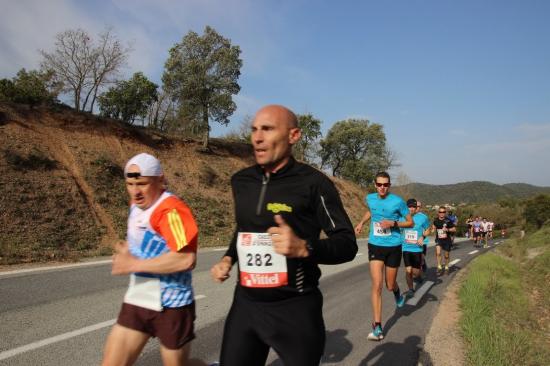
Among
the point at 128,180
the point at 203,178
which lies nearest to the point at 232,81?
the point at 203,178

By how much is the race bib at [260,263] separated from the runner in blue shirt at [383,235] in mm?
3601

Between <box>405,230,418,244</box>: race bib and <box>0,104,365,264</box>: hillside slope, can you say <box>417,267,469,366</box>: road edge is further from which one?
<box>0,104,365,264</box>: hillside slope

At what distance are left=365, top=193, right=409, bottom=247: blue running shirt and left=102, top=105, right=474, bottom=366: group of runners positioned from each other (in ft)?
13.1

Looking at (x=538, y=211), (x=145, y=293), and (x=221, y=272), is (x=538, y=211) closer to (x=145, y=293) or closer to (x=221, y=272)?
(x=221, y=272)

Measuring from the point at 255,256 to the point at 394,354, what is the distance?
11.3 feet

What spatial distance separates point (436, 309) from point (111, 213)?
54.8ft

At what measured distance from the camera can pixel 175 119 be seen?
3647 centimetres

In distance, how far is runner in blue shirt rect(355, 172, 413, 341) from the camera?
6.01 metres

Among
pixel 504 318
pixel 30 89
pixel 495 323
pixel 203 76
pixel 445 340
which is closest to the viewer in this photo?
pixel 445 340

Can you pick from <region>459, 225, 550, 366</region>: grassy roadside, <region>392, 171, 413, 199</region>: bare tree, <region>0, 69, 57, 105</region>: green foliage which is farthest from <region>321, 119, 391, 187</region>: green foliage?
<region>459, 225, 550, 366</region>: grassy roadside

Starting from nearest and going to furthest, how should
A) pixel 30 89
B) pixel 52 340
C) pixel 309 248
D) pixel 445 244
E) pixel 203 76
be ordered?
1. pixel 309 248
2. pixel 52 340
3. pixel 445 244
4. pixel 30 89
5. pixel 203 76

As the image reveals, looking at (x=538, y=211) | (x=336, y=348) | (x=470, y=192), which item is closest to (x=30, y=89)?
(x=336, y=348)

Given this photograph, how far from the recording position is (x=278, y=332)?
2471 millimetres

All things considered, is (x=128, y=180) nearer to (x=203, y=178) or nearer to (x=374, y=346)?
(x=374, y=346)
